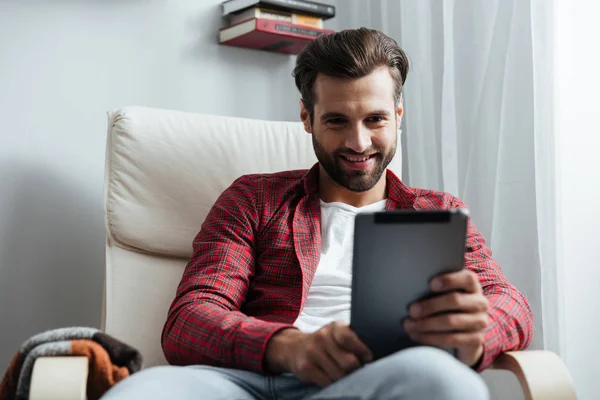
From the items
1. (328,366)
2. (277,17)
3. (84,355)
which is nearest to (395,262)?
(328,366)

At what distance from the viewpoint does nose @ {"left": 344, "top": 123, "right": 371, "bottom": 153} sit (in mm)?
1479

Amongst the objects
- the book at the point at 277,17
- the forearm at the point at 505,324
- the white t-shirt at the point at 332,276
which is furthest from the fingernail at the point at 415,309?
the book at the point at 277,17

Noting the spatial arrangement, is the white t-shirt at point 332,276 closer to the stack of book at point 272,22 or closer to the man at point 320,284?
the man at point 320,284

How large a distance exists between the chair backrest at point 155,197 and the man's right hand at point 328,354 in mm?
662

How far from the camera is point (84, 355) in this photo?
1070 millimetres

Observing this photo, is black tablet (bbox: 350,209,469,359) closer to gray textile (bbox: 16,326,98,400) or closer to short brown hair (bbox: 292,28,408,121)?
gray textile (bbox: 16,326,98,400)

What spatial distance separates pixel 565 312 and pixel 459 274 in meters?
0.80

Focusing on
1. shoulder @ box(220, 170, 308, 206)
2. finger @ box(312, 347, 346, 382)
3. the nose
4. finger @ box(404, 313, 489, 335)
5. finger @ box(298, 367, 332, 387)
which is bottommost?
finger @ box(298, 367, 332, 387)

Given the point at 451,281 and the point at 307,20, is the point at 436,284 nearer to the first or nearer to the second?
the point at 451,281

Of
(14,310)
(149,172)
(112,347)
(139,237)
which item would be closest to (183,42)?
(149,172)

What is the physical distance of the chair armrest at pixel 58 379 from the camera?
986 millimetres

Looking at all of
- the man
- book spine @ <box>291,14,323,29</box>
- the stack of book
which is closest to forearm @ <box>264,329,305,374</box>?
the man

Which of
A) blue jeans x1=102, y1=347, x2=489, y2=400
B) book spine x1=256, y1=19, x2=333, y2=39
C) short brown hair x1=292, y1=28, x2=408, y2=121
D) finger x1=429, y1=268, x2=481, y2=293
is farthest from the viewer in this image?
book spine x1=256, y1=19, x2=333, y2=39

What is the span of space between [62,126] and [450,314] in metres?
1.21
